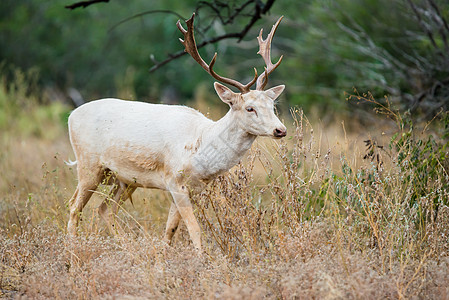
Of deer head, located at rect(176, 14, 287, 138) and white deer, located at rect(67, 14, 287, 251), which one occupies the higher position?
deer head, located at rect(176, 14, 287, 138)

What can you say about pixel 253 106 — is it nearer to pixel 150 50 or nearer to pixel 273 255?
pixel 273 255

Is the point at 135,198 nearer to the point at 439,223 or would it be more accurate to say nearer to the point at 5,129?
the point at 439,223

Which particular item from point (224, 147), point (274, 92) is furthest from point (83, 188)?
point (274, 92)

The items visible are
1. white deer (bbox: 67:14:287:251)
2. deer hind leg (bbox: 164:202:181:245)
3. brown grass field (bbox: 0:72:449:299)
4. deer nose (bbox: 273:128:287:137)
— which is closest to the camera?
brown grass field (bbox: 0:72:449:299)

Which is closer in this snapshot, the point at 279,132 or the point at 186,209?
the point at 279,132

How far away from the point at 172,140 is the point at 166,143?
0.21 feet

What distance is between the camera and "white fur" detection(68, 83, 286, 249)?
441 cm

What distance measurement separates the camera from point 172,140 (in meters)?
4.73

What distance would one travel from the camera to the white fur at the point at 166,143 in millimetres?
4410

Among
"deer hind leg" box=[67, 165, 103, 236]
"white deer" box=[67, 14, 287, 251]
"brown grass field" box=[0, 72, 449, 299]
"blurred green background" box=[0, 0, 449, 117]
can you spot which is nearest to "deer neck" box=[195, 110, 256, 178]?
"white deer" box=[67, 14, 287, 251]

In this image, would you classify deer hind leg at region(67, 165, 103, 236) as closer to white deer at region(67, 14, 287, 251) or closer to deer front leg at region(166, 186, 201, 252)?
white deer at region(67, 14, 287, 251)

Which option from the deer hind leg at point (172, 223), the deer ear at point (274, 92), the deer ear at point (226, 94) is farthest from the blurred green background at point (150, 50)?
the deer ear at point (226, 94)

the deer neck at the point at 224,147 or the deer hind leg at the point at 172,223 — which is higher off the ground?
the deer neck at the point at 224,147

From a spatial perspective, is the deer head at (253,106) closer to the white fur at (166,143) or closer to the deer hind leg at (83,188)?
the white fur at (166,143)
